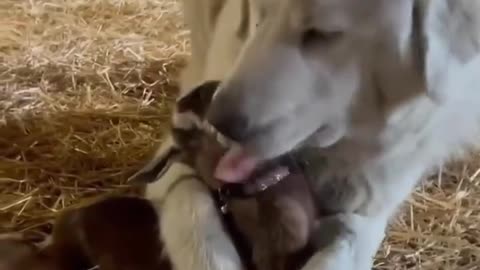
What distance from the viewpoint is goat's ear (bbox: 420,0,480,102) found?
162 cm

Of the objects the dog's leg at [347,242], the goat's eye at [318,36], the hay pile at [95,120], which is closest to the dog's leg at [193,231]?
the dog's leg at [347,242]

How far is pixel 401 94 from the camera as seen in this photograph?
5.60ft

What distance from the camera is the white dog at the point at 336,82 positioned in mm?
1624

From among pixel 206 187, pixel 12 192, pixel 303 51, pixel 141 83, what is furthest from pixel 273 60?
pixel 141 83

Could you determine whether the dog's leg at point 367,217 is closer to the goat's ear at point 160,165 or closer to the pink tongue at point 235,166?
the pink tongue at point 235,166

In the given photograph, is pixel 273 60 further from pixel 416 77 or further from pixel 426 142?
pixel 426 142

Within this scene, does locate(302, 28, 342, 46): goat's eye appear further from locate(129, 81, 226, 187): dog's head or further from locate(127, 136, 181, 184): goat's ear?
locate(127, 136, 181, 184): goat's ear

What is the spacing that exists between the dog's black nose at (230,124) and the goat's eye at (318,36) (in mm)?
169

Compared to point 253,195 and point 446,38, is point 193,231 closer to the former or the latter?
point 253,195

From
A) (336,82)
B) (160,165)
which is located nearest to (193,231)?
(160,165)

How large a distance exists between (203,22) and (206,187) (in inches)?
25.3

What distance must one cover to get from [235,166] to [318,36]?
28 centimetres

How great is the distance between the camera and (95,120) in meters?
2.63

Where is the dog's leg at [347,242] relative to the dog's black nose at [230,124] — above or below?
below
